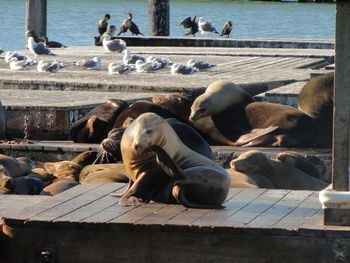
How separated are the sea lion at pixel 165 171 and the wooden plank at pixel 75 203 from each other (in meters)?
0.25

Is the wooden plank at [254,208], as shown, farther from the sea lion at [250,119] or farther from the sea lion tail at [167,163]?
the sea lion at [250,119]

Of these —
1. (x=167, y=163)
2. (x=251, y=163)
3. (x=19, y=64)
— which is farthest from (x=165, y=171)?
(x=19, y=64)

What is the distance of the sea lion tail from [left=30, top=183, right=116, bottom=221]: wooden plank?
0.53 meters

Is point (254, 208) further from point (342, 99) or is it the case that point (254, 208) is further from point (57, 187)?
point (57, 187)

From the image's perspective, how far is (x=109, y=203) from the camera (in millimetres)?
6117

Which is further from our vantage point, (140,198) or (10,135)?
(10,135)

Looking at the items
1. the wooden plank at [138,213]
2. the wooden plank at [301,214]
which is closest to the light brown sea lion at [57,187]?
the wooden plank at [138,213]

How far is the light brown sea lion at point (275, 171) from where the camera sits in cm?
773

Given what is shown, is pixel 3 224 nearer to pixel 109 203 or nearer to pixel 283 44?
pixel 109 203

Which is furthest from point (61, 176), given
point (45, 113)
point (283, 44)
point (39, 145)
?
point (283, 44)

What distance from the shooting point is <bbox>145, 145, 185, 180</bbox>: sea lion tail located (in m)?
5.81

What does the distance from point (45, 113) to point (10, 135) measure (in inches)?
14.1

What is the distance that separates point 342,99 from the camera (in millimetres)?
5301

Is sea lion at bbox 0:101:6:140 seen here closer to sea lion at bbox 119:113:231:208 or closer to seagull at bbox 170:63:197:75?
sea lion at bbox 119:113:231:208
